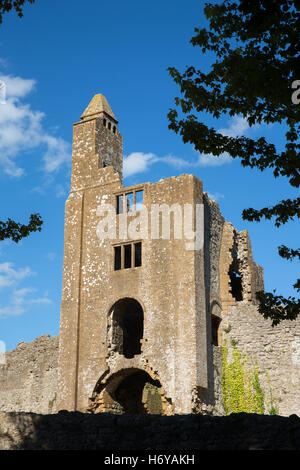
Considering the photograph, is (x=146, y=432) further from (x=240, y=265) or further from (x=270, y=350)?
(x=240, y=265)

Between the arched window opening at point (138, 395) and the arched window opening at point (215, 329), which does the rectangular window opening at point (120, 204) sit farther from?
the arched window opening at point (138, 395)

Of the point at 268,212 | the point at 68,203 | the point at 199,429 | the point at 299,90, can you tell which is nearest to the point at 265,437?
the point at 199,429

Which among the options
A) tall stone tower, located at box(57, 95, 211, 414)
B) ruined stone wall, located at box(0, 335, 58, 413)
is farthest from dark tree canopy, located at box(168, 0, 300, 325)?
ruined stone wall, located at box(0, 335, 58, 413)

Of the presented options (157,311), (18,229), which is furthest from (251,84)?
(157,311)

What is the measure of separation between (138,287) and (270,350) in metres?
6.31

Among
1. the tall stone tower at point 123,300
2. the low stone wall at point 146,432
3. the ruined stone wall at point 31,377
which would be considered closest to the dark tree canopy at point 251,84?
the low stone wall at point 146,432

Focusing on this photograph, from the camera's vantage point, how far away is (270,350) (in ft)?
88.6

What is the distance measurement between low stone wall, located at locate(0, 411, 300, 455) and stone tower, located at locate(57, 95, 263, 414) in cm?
1024

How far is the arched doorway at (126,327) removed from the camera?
27.4 metres

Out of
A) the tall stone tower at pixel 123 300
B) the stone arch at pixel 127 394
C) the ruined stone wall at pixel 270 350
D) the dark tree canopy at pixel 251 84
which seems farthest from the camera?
the stone arch at pixel 127 394

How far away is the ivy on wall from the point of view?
2642cm

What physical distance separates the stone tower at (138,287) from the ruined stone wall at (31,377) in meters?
5.43

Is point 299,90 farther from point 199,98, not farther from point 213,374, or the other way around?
point 213,374
